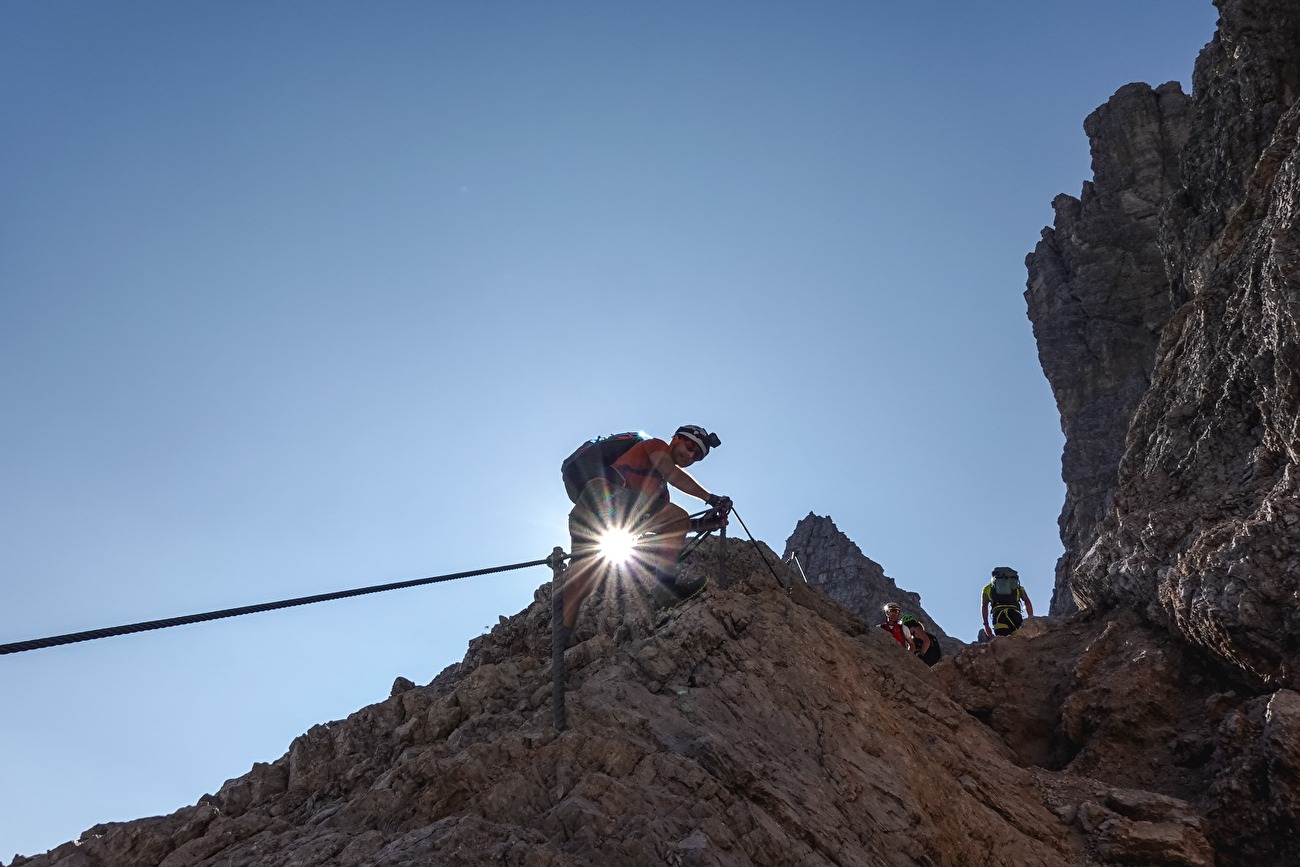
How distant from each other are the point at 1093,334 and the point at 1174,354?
39.2 meters

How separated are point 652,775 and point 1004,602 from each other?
45.2 ft

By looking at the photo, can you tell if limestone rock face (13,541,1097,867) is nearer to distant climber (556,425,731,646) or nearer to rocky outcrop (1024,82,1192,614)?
distant climber (556,425,731,646)

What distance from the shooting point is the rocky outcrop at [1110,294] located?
46031 mm

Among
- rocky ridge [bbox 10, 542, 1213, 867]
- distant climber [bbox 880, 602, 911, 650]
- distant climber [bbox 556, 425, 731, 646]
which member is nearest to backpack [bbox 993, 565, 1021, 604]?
distant climber [bbox 880, 602, 911, 650]

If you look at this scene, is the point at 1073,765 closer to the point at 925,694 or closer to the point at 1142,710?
the point at 1142,710

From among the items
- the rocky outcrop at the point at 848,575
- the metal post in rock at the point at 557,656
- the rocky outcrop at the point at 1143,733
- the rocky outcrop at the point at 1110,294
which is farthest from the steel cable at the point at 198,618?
the rocky outcrop at the point at 1110,294

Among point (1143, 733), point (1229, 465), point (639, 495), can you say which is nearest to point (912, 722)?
point (1143, 733)

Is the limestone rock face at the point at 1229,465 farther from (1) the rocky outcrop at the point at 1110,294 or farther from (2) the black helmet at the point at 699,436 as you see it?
(1) the rocky outcrop at the point at 1110,294

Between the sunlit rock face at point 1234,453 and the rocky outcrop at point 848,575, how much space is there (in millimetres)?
25137

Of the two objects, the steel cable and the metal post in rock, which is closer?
the steel cable

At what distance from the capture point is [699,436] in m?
9.92

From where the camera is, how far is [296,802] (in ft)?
20.4

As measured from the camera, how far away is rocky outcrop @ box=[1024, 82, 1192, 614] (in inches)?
1812

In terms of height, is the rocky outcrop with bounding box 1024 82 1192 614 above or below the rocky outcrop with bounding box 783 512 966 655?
above
